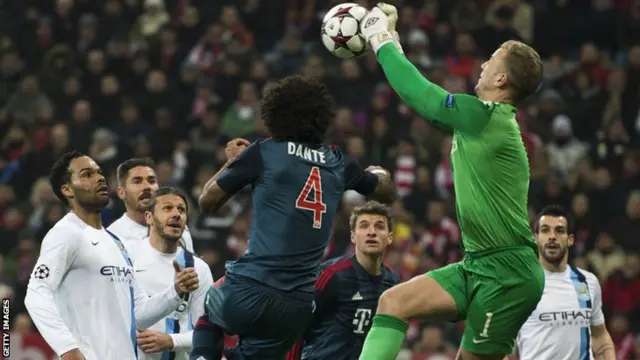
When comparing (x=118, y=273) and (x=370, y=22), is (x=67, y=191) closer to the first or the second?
(x=118, y=273)

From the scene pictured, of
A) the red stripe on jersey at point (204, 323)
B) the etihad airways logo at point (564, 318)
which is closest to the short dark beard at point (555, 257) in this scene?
the etihad airways logo at point (564, 318)

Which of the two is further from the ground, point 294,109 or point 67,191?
point 294,109

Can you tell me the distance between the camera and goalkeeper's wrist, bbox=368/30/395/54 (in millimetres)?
7590

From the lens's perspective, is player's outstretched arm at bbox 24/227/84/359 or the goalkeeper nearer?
the goalkeeper

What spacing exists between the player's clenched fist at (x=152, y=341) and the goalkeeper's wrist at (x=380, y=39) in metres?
2.78

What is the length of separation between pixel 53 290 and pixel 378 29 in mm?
2630

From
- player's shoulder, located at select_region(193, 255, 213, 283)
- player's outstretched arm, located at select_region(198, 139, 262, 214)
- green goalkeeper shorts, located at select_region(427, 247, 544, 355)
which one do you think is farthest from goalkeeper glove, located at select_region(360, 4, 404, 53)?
player's shoulder, located at select_region(193, 255, 213, 283)

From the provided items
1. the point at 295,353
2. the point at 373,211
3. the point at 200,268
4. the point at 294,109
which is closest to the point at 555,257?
the point at 373,211

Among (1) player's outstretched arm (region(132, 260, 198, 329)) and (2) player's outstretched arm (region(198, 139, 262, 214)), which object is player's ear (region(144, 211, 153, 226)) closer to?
(1) player's outstretched arm (region(132, 260, 198, 329))

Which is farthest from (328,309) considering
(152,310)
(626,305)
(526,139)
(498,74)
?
(526,139)

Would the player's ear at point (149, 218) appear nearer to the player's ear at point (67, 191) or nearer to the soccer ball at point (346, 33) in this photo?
the player's ear at point (67, 191)

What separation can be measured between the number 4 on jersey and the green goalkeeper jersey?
2.25 feet

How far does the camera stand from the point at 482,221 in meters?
7.48

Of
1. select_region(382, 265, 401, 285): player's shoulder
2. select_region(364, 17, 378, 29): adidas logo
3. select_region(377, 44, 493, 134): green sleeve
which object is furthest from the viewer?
select_region(382, 265, 401, 285): player's shoulder
